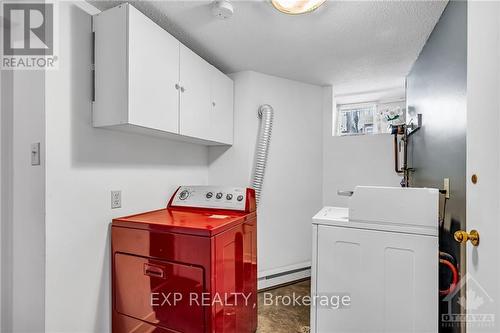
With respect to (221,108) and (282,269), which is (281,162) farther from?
(282,269)

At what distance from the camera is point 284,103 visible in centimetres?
282

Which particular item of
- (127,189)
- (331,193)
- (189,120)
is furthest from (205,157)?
(331,193)

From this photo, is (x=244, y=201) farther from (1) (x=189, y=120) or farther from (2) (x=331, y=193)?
(2) (x=331, y=193)

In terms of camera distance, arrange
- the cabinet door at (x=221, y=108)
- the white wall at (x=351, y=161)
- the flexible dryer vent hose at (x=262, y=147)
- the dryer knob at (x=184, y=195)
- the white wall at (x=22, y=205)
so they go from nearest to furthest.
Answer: the white wall at (x=22, y=205) < the dryer knob at (x=184, y=195) < the cabinet door at (x=221, y=108) < the flexible dryer vent hose at (x=262, y=147) < the white wall at (x=351, y=161)

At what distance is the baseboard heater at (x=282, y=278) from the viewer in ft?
8.54

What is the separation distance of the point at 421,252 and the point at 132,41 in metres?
1.91

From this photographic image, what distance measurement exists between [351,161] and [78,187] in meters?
2.72

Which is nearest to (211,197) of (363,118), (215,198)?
(215,198)

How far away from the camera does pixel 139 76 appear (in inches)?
55.7

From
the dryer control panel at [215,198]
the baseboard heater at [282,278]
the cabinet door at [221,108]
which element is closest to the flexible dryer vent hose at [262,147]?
the cabinet door at [221,108]

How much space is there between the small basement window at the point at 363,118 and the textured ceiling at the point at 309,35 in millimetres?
537

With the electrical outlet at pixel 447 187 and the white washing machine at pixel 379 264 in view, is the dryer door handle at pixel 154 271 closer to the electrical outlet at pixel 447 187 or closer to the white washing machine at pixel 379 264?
the white washing machine at pixel 379 264

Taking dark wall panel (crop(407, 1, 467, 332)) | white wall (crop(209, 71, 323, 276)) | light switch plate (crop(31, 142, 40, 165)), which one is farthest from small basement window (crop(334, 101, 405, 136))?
light switch plate (crop(31, 142, 40, 165))

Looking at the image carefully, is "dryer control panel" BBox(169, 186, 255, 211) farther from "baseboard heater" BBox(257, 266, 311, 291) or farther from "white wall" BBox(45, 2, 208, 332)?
"baseboard heater" BBox(257, 266, 311, 291)
